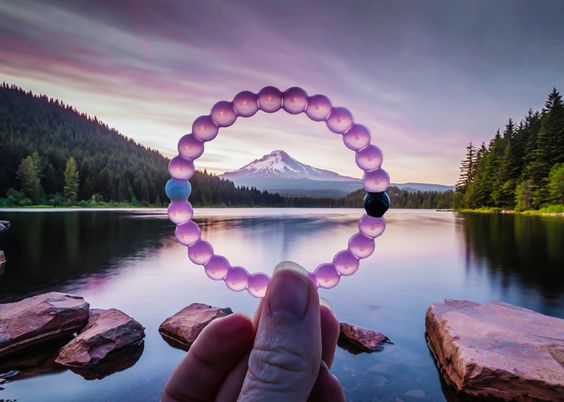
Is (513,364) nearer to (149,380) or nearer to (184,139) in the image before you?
(184,139)

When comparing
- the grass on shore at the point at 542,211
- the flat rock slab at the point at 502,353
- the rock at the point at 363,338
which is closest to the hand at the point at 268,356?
the flat rock slab at the point at 502,353

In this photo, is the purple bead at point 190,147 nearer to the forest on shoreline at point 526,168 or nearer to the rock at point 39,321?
the rock at point 39,321

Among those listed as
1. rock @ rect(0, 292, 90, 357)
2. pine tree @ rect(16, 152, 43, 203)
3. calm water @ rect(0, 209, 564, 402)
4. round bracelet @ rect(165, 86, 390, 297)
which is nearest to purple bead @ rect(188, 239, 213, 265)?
round bracelet @ rect(165, 86, 390, 297)

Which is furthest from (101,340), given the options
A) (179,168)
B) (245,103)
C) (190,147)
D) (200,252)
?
(245,103)

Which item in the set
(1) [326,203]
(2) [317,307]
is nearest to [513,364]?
(2) [317,307]

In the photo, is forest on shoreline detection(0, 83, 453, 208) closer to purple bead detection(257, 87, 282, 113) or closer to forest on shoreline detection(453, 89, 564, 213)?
forest on shoreline detection(453, 89, 564, 213)

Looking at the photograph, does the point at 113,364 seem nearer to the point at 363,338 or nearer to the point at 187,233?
the point at 187,233
